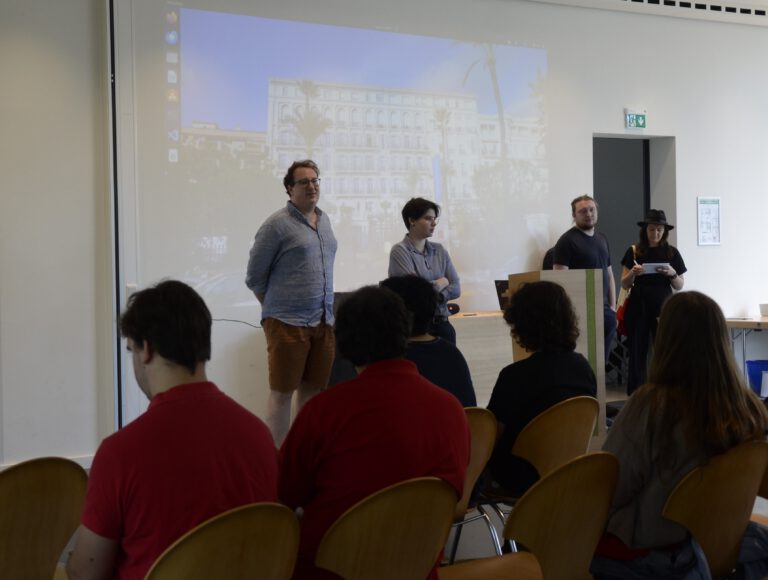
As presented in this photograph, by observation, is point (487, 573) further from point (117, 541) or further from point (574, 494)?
point (117, 541)

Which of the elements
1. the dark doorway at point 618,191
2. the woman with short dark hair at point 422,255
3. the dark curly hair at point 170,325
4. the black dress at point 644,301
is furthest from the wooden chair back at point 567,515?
the dark doorway at point 618,191

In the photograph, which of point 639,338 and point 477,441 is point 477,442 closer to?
point 477,441

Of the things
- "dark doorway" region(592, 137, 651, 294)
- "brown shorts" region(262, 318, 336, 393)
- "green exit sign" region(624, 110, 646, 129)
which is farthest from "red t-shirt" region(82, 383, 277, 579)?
"dark doorway" region(592, 137, 651, 294)

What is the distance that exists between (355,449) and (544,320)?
4.16ft

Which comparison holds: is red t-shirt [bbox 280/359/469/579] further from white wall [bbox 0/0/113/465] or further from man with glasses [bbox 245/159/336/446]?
white wall [bbox 0/0/113/465]

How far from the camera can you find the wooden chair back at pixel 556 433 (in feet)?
8.99

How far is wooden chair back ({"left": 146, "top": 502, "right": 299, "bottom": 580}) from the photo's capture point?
1.43 meters

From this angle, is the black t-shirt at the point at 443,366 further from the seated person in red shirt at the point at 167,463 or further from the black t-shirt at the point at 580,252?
the black t-shirt at the point at 580,252

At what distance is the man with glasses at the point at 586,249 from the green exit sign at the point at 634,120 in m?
1.19

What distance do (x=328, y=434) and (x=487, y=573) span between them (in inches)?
26.9

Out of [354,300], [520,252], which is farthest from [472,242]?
[354,300]

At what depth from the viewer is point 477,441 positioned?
8.76ft

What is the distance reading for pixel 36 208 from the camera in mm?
5145

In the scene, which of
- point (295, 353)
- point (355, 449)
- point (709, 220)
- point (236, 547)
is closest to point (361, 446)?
point (355, 449)
